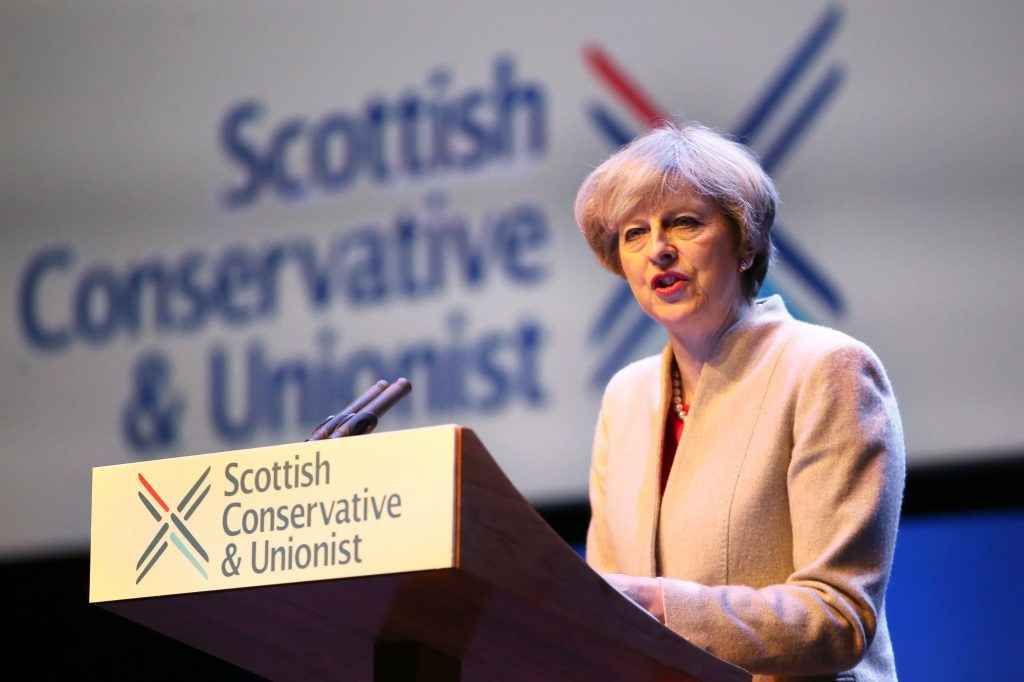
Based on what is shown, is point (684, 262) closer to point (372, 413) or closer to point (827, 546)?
point (827, 546)

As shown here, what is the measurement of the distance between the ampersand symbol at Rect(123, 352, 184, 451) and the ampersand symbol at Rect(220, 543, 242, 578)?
8.82 ft

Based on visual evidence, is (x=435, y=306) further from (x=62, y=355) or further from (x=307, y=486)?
(x=307, y=486)

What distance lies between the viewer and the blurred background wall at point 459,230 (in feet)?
10.9

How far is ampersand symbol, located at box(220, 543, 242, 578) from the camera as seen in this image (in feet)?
4.11

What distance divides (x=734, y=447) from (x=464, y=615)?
717 mm

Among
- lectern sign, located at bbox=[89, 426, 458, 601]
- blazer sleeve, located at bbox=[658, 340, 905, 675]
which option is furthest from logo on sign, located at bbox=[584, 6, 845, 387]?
lectern sign, located at bbox=[89, 426, 458, 601]

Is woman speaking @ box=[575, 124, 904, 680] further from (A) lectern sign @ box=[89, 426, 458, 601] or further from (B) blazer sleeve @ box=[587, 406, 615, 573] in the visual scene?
(A) lectern sign @ box=[89, 426, 458, 601]

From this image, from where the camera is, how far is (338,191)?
3.82 m

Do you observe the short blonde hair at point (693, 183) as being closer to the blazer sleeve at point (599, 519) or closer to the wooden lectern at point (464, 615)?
the blazer sleeve at point (599, 519)

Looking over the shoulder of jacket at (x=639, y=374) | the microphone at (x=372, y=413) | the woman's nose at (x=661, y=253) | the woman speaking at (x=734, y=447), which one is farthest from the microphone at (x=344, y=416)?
the shoulder of jacket at (x=639, y=374)

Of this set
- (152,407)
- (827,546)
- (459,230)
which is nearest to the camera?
(827,546)

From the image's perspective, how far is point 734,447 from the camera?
188 centimetres

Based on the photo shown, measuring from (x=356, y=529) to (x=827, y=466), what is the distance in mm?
780

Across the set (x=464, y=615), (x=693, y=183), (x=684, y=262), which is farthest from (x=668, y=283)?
(x=464, y=615)
